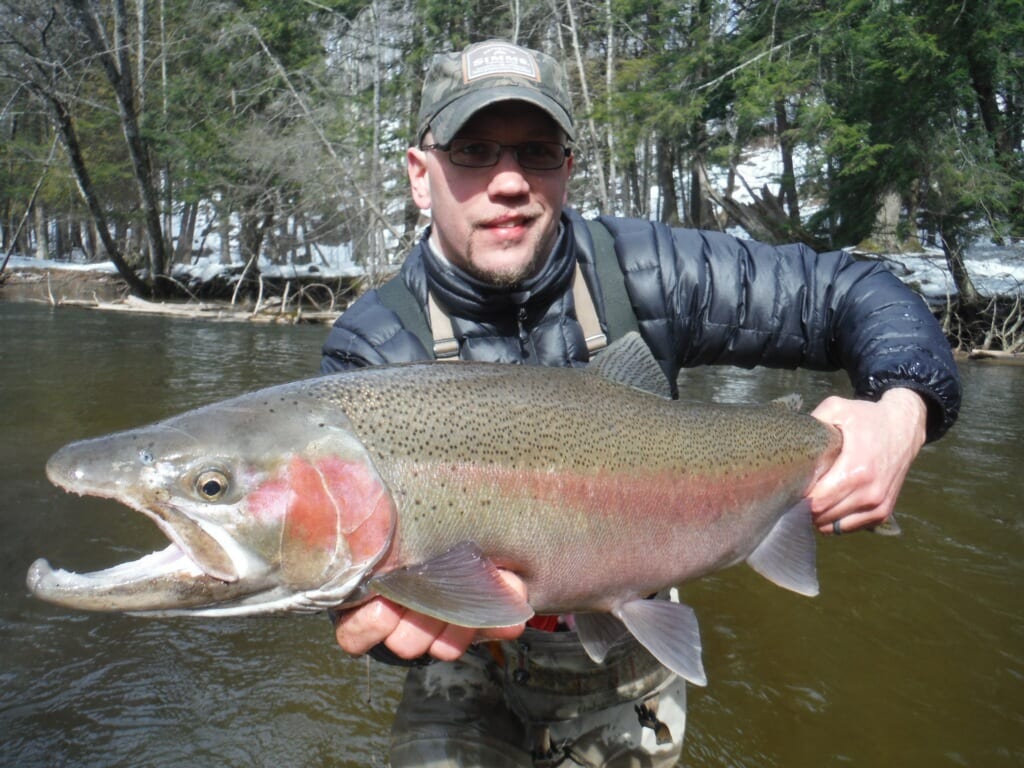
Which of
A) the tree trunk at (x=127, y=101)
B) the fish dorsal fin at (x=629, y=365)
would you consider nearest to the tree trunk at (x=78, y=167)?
the tree trunk at (x=127, y=101)

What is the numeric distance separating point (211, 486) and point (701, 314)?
1719mm

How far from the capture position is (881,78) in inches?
644

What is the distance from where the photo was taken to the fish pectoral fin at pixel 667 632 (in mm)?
1884

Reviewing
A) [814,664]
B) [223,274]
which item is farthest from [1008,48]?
[223,274]

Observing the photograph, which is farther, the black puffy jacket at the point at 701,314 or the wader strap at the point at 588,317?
the wader strap at the point at 588,317

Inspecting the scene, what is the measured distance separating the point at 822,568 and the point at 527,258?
3.23 meters

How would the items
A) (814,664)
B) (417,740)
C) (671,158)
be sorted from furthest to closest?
1. (671,158)
2. (814,664)
3. (417,740)

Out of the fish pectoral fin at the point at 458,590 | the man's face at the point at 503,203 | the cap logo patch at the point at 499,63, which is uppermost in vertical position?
the cap logo patch at the point at 499,63

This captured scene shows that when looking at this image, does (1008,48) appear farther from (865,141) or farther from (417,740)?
(417,740)

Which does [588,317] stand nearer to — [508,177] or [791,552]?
[508,177]

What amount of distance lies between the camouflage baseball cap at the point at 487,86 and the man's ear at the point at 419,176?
7cm

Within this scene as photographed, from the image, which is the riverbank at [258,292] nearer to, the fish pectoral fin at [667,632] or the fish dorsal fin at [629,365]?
the fish dorsal fin at [629,365]

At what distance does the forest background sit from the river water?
40.2 feet

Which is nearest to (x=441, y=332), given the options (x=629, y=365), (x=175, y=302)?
(x=629, y=365)
